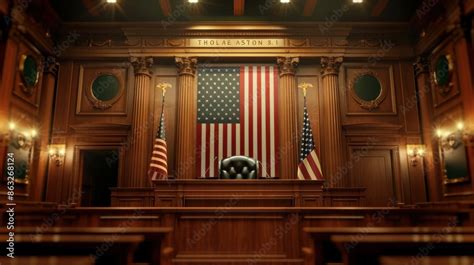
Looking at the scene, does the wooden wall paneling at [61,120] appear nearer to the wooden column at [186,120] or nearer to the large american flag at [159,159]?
the large american flag at [159,159]

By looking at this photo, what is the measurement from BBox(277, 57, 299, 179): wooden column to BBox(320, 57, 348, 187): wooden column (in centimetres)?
63

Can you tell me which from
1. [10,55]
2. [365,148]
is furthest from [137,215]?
[365,148]

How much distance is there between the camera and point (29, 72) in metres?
7.29

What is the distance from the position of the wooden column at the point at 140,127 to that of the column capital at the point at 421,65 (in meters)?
6.05

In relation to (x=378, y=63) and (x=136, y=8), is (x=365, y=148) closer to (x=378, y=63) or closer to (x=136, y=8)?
(x=378, y=63)

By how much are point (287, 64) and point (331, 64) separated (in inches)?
39.7

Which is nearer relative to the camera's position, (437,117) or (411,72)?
(437,117)

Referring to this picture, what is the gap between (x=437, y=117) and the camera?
7543 millimetres

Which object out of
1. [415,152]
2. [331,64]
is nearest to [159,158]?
[331,64]

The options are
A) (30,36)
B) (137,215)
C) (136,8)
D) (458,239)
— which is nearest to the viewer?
(458,239)

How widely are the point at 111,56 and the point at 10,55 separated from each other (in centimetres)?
223

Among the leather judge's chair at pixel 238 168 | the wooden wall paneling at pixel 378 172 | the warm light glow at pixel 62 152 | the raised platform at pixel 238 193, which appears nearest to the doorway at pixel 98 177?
the warm light glow at pixel 62 152

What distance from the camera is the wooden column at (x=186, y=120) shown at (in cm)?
784

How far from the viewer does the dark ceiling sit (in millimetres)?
7906
